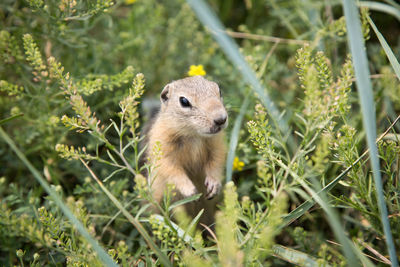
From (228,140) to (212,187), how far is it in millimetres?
707

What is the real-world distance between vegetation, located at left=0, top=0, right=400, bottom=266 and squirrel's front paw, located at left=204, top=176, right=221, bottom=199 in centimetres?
22

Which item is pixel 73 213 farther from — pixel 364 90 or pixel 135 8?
pixel 135 8

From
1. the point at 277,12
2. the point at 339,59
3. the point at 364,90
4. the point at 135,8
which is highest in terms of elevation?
the point at 135,8

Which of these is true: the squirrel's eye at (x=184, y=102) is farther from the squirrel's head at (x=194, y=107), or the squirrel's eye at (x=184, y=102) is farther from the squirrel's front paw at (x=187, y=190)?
the squirrel's front paw at (x=187, y=190)

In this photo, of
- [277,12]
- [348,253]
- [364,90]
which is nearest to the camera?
[348,253]

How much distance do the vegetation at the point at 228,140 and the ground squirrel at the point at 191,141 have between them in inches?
7.3

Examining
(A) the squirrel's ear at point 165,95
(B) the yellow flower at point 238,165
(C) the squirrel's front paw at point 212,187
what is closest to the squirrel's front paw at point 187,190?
(C) the squirrel's front paw at point 212,187

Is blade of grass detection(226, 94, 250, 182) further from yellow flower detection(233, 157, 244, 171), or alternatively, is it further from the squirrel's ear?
the squirrel's ear

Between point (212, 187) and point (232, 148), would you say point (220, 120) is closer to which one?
point (232, 148)

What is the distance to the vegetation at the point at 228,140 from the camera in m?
1.99

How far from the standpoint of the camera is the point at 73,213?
2.04 meters

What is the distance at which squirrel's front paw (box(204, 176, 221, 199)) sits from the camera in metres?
2.88

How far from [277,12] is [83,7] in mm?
2095

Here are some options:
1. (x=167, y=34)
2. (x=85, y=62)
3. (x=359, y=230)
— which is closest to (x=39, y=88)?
(x=85, y=62)
